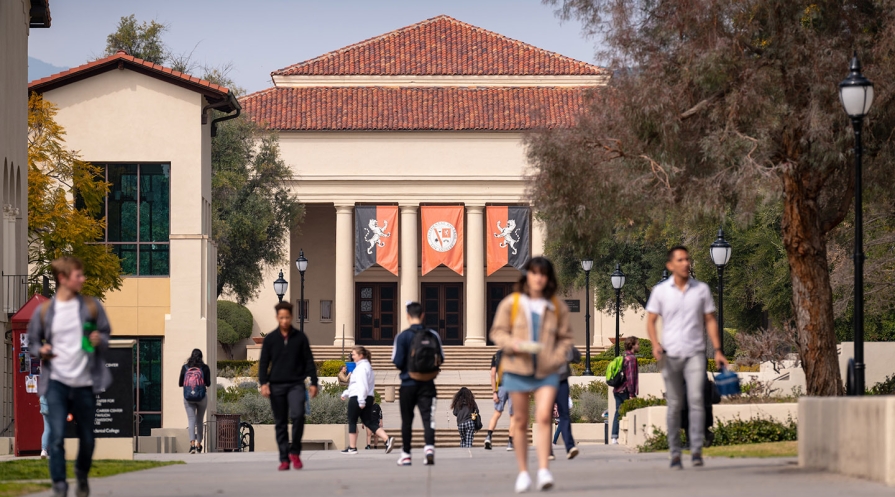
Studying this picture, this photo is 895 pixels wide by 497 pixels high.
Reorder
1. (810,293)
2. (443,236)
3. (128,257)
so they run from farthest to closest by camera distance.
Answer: (443,236)
(128,257)
(810,293)

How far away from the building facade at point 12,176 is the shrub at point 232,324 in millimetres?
28419

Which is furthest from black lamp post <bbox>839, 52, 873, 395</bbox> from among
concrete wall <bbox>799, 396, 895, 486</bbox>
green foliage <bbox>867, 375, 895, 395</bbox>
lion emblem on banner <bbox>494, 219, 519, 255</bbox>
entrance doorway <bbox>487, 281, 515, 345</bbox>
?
entrance doorway <bbox>487, 281, 515, 345</bbox>

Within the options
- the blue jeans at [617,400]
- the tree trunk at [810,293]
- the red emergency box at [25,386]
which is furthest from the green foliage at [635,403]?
the red emergency box at [25,386]

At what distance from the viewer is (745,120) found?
1900 cm

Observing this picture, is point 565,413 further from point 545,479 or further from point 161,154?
point 161,154

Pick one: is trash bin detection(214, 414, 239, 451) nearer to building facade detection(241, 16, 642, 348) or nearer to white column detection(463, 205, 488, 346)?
building facade detection(241, 16, 642, 348)

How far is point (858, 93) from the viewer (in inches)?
564

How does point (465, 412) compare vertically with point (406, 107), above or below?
below

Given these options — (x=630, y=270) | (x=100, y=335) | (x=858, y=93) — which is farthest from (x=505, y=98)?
(x=100, y=335)

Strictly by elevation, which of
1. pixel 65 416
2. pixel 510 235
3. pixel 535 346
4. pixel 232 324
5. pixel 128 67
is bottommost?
pixel 232 324

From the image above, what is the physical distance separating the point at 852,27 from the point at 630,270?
36.8m

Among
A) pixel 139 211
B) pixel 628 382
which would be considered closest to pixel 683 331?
pixel 628 382

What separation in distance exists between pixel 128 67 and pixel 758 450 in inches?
899

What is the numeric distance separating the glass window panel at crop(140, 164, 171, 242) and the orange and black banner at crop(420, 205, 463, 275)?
76.1 feet
